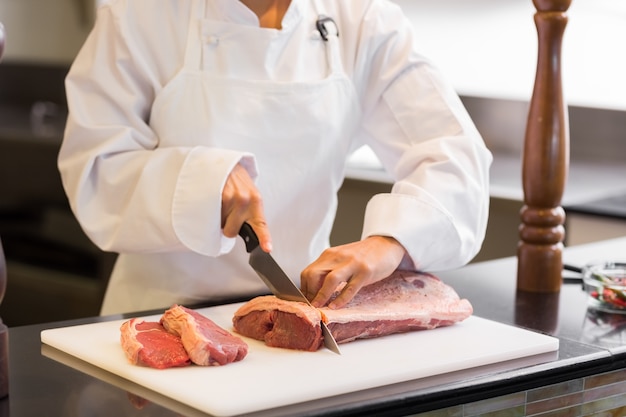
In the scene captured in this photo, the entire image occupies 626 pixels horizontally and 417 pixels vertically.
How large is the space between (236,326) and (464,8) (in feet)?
7.50

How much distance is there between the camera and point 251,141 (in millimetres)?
1573

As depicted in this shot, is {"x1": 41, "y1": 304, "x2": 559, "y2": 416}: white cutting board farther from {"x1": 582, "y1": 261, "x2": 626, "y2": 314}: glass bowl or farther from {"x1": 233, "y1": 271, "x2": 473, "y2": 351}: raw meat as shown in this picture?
{"x1": 582, "y1": 261, "x2": 626, "y2": 314}: glass bowl

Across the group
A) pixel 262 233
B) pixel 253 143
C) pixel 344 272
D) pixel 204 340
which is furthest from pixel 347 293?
pixel 253 143

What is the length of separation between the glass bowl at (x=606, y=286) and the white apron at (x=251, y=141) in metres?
0.46

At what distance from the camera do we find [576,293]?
1589mm

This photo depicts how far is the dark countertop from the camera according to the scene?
0.98 metres

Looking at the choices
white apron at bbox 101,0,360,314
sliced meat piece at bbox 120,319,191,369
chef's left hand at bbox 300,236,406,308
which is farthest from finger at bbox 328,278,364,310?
white apron at bbox 101,0,360,314

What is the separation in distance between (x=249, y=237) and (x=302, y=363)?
0.86ft

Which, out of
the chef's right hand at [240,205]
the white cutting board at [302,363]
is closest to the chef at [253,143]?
the chef's right hand at [240,205]

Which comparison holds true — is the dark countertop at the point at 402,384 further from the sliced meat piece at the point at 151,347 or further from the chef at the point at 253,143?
the chef at the point at 253,143

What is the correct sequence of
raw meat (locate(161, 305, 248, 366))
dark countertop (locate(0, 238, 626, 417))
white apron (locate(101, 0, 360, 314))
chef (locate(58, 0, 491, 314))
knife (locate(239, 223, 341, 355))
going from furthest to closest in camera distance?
white apron (locate(101, 0, 360, 314)) < chef (locate(58, 0, 491, 314)) < knife (locate(239, 223, 341, 355)) < raw meat (locate(161, 305, 248, 366)) < dark countertop (locate(0, 238, 626, 417))

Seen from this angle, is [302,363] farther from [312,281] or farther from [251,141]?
[251,141]

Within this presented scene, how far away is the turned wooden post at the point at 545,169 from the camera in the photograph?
1.59 meters

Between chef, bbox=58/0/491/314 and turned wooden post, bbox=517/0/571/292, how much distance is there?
9cm
